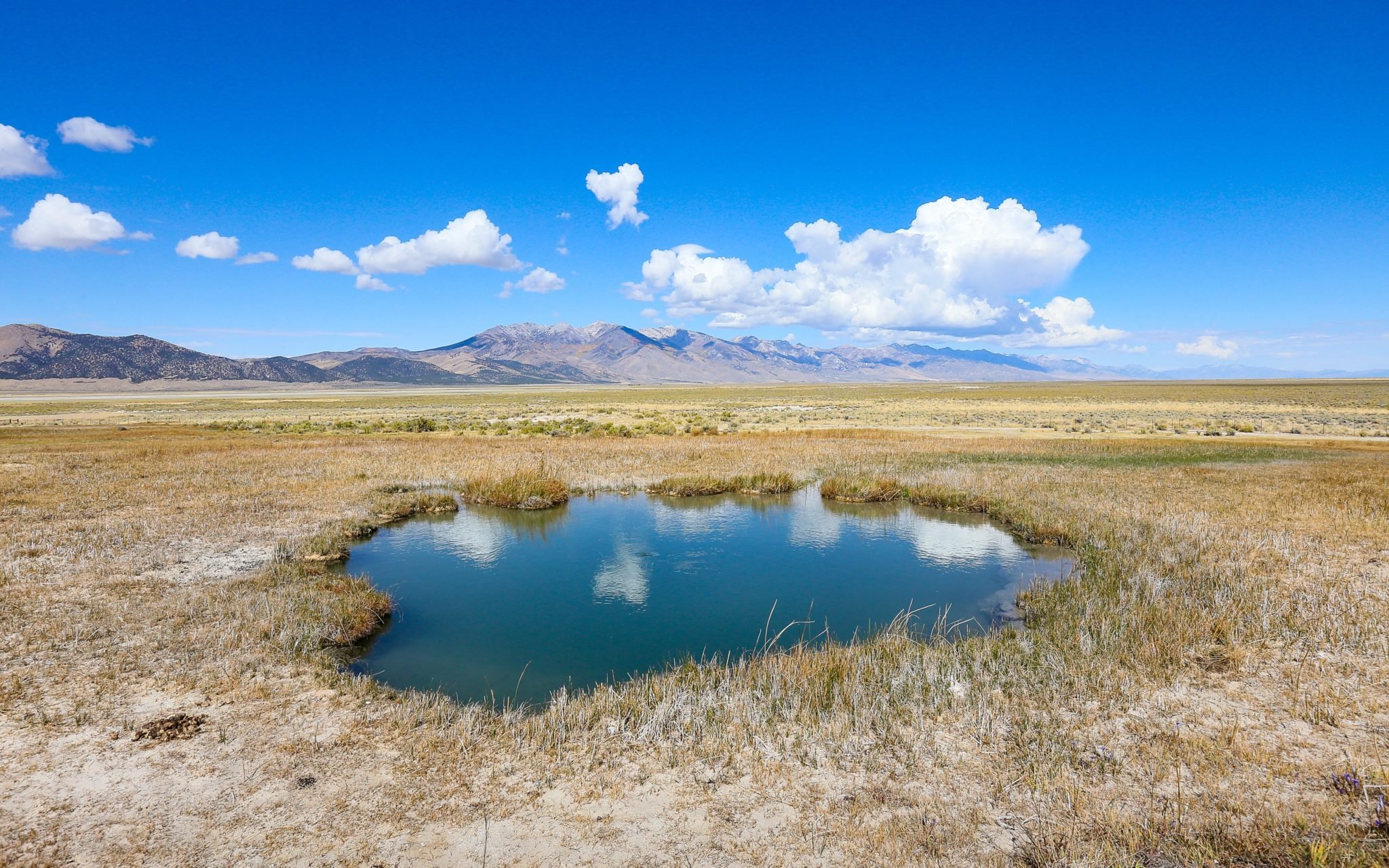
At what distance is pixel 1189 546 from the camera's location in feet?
45.9

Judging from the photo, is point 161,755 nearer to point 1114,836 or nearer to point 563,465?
point 1114,836

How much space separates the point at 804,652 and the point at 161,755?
7.63 m

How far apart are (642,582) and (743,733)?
7.24 meters

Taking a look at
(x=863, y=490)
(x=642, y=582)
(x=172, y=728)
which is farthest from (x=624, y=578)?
(x=863, y=490)

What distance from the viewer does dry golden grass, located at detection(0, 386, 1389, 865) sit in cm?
538

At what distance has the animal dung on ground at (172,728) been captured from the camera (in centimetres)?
679

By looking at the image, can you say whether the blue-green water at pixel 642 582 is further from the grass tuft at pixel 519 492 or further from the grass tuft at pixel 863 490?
the grass tuft at pixel 863 490

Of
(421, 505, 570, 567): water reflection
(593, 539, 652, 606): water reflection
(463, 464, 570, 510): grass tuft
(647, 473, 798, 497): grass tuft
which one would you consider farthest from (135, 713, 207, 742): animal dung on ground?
(647, 473, 798, 497): grass tuft

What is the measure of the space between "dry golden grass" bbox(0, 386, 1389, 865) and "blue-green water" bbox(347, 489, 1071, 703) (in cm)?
121

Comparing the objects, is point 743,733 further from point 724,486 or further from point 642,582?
point 724,486

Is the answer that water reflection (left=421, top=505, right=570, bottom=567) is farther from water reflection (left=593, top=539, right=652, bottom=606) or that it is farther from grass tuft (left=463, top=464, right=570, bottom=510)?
water reflection (left=593, top=539, right=652, bottom=606)

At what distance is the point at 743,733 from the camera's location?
717cm

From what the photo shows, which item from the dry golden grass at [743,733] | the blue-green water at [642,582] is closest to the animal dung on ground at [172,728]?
the dry golden grass at [743,733]

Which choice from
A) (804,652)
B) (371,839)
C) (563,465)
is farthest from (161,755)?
(563,465)
